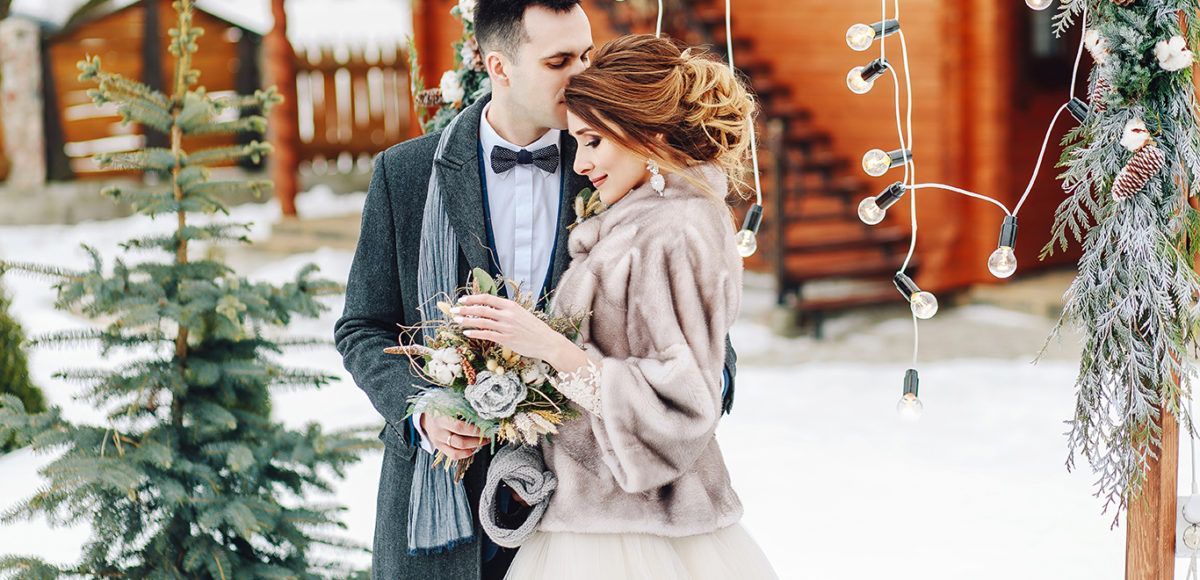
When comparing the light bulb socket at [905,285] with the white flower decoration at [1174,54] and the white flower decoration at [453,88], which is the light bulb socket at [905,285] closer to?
the white flower decoration at [1174,54]

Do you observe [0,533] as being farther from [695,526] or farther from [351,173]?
[351,173]

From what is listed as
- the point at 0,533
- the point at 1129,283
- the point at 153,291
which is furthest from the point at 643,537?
the point at 0,533

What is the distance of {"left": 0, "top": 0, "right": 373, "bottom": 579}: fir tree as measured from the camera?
386 centimetres

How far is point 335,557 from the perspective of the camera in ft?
19.2

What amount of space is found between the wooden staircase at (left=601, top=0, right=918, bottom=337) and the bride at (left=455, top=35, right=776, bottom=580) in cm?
690

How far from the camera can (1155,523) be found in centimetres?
310

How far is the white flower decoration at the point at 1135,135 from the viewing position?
9.11 ft

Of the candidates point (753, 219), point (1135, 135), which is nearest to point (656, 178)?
point (753, 219)

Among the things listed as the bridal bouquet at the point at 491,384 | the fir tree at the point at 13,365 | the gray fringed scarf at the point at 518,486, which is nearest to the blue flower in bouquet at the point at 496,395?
the bridal bouquet at the point at 491,384

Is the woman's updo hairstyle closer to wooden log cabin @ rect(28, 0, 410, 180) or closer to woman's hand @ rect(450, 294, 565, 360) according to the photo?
woman's hand @ rect(450, 294, 565, 360)

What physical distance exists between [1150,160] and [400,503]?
188cm

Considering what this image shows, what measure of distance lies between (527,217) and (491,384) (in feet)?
1.68

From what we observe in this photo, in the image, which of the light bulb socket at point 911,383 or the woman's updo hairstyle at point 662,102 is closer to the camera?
the woman's updo hairstyle at point 662,102

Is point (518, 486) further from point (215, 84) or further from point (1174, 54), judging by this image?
point (215, 84)
